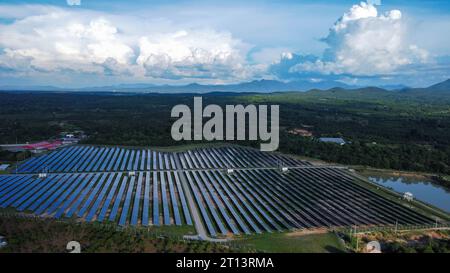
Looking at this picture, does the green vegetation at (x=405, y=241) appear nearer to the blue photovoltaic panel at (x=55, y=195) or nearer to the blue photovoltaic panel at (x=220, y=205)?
the blue photovoltaic panel at (x=220, y=205)

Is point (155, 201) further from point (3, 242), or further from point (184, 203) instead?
point (3, 242)

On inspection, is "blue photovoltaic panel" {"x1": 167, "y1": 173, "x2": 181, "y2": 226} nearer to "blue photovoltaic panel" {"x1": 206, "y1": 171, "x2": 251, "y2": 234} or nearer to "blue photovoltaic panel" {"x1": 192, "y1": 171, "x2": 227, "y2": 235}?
"blue photovoltaic panel" {"x1": 192, "y1": 171, "x2": 227, "y2": 235}

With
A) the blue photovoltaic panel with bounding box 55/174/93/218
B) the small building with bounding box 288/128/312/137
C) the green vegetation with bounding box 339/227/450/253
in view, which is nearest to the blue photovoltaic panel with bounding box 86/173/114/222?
the blue photovoltaic panel with bounding box 55/174/93/218

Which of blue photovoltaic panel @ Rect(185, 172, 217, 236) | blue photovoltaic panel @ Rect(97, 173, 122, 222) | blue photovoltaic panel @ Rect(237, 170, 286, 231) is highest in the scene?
blue photovoltaic panel @ Rect(97, 173, 122, 222)

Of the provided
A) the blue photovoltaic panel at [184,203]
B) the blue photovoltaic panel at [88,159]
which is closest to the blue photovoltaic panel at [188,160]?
the blue photovoltaic panel at [184,203]

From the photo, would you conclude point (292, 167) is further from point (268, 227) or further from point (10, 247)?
point (10, 247)
